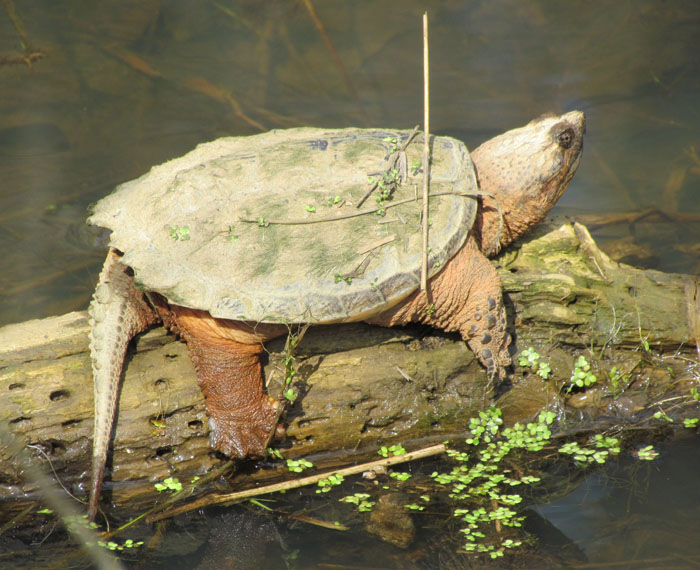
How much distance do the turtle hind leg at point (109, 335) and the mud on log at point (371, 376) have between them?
0.13 metres

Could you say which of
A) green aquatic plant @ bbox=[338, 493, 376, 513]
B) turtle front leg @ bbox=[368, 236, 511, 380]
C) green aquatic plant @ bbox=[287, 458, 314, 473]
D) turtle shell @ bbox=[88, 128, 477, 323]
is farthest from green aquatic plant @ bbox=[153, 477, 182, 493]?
turtle front leg @ bbox=[368, 236, 511, 380]

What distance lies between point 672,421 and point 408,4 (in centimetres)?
643

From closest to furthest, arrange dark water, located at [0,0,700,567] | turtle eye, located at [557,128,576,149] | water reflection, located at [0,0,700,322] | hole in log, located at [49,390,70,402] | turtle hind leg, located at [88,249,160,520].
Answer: turtle hind leg, located at [88,249,160,520]
hole in log, located at [49,390,70,402]
turtle eye, located at [557,128,576,149]
dark water, located at [0,0,700,567]
water reflection, located at [0,0,700,322]

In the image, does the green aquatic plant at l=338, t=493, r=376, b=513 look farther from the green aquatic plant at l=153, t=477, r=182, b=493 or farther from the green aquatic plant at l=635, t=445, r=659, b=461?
the green aquatic plant at l=635, t=445, r=659, b=461

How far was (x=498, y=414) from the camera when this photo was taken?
12.4 ft

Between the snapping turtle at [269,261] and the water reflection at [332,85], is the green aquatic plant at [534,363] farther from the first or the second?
the water reflection at [332,85]

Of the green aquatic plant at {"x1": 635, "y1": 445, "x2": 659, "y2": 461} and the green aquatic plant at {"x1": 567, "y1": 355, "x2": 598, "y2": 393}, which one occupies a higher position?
the green aquatic plant at {"x1": 567, "y1": 355, "x2": 598, "y2": 393}

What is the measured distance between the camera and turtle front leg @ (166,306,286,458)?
333 cm

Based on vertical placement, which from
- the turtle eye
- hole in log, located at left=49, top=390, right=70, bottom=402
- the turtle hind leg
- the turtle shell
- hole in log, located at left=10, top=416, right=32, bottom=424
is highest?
the turtle eye

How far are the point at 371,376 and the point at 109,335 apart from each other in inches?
56.0

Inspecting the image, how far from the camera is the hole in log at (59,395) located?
10.8 ft

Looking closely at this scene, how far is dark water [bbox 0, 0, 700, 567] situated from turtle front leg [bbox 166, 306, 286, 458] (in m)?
2.91

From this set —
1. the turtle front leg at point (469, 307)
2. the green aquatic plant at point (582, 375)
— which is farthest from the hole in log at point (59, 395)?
the green aquatic plant at point (582, 375)

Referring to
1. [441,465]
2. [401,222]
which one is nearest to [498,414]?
[441,465]
